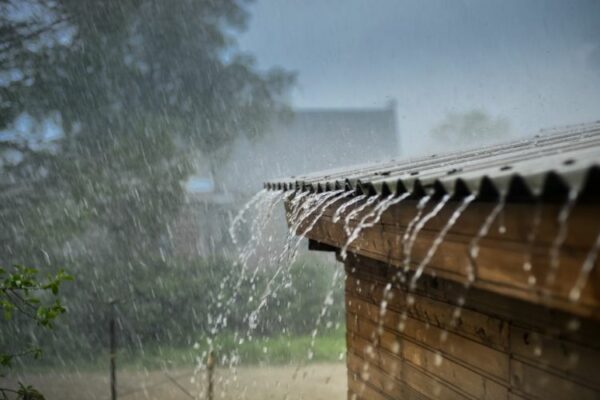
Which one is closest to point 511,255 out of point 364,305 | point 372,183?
point 372,183

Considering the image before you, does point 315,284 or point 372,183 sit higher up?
point 372,183

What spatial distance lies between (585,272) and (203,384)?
12.3m

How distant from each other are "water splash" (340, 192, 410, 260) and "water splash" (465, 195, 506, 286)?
38cm

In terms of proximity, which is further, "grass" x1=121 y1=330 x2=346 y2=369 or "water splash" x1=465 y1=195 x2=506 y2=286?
"grass" x1=121 y1=330 x2=346 y2=369

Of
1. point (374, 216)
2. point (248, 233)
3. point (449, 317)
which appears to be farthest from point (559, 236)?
point (248, 233)

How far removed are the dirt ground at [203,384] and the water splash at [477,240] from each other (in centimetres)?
961

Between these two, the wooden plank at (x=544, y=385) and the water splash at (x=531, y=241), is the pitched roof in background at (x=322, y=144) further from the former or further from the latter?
the water splash at (x=531, y=241)

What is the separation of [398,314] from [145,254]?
1711 centimetres

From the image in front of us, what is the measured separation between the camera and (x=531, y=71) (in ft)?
213

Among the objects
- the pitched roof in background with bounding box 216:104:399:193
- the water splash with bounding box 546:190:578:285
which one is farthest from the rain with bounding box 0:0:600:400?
the pitched roof in background with bounding box 216:104:399:193

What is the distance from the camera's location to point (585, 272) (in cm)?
144

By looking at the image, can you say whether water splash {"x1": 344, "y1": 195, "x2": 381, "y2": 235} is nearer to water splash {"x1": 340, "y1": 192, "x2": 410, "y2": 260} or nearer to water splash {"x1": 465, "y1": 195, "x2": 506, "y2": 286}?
water splash {"x1": 340, "y1": 192, "x2": 410, "y2": 260}

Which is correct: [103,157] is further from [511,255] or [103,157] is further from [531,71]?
[531,71]

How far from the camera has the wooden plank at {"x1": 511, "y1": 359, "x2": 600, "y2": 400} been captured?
6.54ft
